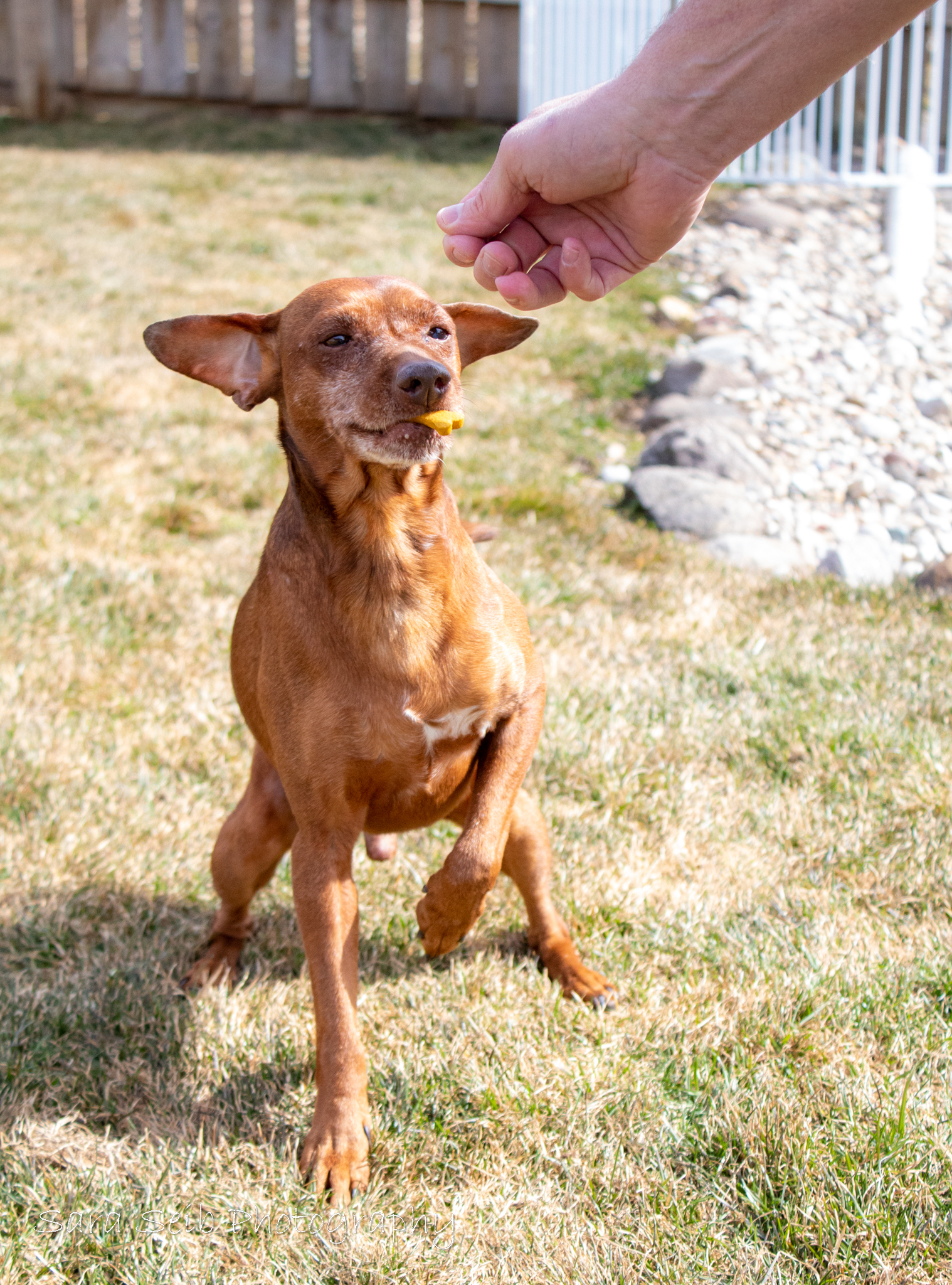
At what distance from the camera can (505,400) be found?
738 cm

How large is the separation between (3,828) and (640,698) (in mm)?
2181

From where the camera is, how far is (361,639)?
254 cm

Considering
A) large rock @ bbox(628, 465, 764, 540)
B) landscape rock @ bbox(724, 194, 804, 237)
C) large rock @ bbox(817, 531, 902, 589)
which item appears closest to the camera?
large rock @ bbox(817, 531, 902, 589)

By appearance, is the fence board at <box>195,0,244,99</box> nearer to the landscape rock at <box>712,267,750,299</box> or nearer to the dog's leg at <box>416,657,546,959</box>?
the landscape rock at <box>712,267,750,299</box>

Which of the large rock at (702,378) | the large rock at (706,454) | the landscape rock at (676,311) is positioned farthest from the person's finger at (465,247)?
the landscape rock at (676,311)

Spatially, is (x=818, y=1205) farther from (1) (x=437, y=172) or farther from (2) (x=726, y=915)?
(1) (x=437, y=172)

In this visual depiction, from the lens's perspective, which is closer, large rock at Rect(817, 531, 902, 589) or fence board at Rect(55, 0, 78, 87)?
large rock at Rect(817, 531, 902, 589)

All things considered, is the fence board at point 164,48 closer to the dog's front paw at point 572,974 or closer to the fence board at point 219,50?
the fence board at point 219,50

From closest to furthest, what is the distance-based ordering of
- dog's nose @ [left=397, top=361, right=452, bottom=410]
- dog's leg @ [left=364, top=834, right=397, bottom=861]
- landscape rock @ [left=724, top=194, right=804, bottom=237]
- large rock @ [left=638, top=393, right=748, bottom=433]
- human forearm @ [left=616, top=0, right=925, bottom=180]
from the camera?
human forearm @ [left=616, top=0, right=925, bottom=180] < dog's nose @ [left=397, top=361, right=452, bottom=410] < dog's leg @ [left=364, top=834, right=397, bottom=861] < large rock @ [left=638, top=393, right=748, bottom=433] < landscape rock @ [left=724, top=194, right=804, bottom=237]

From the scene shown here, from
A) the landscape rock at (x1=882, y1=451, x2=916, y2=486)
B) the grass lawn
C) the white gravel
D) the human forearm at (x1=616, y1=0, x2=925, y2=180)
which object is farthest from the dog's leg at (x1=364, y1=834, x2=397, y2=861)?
the landscape rock at (x1=882, y1=451, x2=916, y2=486)

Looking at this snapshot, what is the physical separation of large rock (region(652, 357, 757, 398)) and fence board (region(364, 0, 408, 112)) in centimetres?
879

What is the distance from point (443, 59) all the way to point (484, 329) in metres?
12.6

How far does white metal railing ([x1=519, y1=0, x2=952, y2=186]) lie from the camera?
8.45m

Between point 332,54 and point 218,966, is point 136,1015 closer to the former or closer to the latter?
point 218,966
